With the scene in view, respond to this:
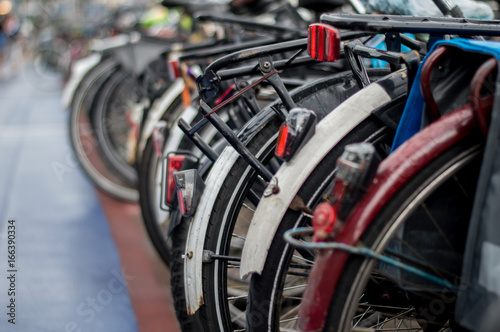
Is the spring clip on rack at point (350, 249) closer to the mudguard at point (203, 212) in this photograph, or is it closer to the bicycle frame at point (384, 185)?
the bicycle frame at point (384, 185)

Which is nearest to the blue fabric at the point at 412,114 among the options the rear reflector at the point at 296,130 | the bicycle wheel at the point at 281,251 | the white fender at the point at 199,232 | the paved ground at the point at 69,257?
the bicycle wheel at the point at 281,251

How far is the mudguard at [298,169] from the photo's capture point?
65.2 inches

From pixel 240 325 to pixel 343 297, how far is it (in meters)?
1.06

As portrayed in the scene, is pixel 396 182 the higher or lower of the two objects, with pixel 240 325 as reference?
higher

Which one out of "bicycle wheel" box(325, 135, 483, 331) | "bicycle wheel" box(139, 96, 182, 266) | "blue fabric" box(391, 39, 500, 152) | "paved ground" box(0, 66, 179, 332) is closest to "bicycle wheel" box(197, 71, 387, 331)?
"blue fabric" box(391, 39, 500, 152)

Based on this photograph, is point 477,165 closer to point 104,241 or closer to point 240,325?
point 240,325

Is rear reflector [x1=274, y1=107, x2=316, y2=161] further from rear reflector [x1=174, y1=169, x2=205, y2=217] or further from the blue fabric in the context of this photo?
rear reflector [x1=174, y1=169, x2=205, y2=217]

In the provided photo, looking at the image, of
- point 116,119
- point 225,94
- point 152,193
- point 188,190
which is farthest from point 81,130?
point 188,190

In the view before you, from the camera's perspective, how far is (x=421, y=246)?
1.50m

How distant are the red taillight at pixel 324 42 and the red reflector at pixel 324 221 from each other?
1.77ft

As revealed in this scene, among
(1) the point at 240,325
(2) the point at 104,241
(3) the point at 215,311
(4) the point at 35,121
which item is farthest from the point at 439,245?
(4) the point at 35,121

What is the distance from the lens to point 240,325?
2336mm

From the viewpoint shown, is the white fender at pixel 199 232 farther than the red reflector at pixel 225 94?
No

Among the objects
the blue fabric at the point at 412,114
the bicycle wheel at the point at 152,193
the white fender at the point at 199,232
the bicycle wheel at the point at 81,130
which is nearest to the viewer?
the blue fabric at the point at 412,114
